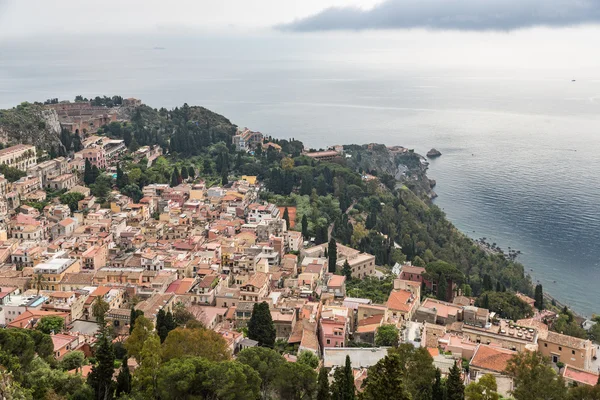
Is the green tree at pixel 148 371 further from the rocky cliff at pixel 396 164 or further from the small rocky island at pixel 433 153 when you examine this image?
the small rocky island at pixel 433 153

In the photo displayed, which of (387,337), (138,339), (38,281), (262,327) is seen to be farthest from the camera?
(38,281)

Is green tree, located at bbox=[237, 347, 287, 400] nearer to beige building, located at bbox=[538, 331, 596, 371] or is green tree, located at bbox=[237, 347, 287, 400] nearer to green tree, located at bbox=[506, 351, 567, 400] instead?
green tree, located at bbox=[506, 351, 567, 400]

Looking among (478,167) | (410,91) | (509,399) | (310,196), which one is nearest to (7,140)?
(310,196)

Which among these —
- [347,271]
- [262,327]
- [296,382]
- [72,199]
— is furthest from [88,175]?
[296,382]

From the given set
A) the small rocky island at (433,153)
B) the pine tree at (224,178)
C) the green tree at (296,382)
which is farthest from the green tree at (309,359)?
the small rocky island at (433,153)

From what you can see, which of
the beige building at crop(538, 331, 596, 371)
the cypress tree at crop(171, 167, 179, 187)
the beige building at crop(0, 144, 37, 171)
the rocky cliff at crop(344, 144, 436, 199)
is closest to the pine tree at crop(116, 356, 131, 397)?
the beige building at crop(538, 331, 596, 371)

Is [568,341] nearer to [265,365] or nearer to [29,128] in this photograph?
[265,365]
